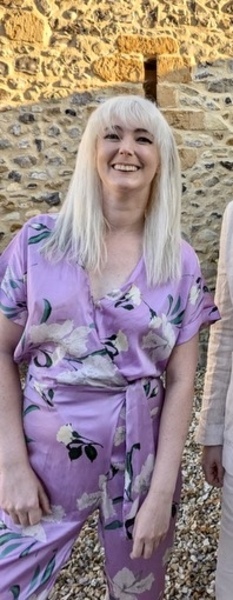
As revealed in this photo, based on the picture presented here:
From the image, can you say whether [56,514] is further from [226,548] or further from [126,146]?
[126,146]

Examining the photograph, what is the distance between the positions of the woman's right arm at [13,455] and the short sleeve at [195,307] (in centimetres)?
36

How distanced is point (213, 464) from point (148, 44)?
12.0ft

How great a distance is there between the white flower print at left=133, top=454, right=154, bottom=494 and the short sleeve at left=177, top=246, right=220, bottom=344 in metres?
0.27

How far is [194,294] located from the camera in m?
1.23

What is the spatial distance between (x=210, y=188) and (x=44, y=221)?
11.8 feet

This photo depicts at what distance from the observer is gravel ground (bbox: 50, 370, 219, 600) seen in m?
2.04

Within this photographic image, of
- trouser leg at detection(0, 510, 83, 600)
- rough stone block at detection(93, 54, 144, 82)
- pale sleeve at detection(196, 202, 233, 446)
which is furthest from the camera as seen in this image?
rough stone block at detection(93, 54, 144, 82)

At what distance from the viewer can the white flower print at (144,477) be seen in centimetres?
119

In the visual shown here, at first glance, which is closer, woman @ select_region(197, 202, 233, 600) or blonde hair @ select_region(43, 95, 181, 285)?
blonde hair @ select_region(43, 95, 181, 285)

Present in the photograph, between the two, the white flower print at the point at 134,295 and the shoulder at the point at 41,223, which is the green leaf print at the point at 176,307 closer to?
the white flower print at the point at 134,295

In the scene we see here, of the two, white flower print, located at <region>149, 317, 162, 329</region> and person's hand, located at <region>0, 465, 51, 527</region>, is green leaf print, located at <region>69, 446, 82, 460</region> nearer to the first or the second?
person's hand, located at <region>0, 465, 51, 527</region>

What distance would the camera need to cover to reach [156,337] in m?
1.17

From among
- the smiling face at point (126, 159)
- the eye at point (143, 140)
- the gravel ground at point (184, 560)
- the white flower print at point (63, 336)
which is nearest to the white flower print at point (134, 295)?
the white flower print at point (63, 336)

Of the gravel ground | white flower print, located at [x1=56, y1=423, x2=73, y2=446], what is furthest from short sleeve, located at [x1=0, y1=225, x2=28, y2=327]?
the gravel ground
